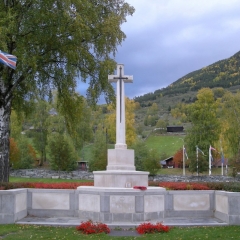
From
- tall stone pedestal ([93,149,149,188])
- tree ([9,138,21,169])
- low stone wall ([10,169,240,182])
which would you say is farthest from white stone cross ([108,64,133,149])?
tree ([9,138,21,169])

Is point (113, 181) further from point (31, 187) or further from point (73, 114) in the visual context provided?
point (73, 114)

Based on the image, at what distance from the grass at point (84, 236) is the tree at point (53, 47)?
674cm

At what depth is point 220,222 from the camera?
12227mm

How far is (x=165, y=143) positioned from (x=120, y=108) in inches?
3235

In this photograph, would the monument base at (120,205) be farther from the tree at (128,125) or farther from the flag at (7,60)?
the tree at (128,125)

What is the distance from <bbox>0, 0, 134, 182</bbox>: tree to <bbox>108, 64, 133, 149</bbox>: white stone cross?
3.01 metres

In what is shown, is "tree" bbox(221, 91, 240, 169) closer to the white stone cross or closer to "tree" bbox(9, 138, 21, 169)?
"tree" bbox(9, 138, 21, 169)

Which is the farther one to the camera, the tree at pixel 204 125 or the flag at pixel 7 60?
the tree at pixel 204 125

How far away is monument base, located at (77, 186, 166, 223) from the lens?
1218cm

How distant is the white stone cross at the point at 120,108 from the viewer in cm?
1488

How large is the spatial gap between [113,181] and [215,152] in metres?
44.7

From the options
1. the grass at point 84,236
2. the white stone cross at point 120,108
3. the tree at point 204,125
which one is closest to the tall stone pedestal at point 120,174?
the white stone cross at point 120,108

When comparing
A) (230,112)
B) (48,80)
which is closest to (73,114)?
(48,80)

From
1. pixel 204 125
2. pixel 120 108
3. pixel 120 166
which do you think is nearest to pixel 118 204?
pixel 120 166
